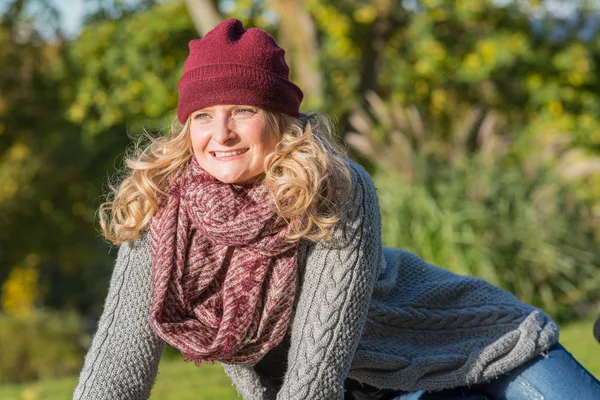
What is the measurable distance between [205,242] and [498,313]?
3.16 ft

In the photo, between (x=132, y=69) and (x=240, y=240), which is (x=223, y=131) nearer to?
(x=240, y=240)

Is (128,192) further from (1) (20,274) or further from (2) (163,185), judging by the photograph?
(1) (20,274)

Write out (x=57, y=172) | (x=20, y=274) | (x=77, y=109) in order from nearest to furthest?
1. (x=77, y=109)
2. (x=57, y=172)
3. (x=20, y=274)

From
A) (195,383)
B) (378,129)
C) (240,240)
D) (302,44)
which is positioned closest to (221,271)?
(240,240)

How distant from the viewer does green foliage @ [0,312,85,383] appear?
7.85m

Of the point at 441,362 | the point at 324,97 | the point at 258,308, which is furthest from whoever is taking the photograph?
the point at 324,97

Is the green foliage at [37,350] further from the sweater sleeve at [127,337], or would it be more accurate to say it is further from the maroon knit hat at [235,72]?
the maroon knit hat at [235,72]

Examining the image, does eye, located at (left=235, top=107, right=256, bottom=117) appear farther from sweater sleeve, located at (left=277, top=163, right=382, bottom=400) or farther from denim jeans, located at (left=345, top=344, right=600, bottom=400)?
denim jeans, located at (left=345, top=344, right=600, bottom=400)

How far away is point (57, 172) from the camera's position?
35.1 ft

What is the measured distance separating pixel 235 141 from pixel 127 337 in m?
0.61

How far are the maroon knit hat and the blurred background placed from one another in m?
Result: 2.70

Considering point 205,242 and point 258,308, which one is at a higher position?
point 205,242

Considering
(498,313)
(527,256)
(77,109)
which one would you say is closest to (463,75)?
(527,256)

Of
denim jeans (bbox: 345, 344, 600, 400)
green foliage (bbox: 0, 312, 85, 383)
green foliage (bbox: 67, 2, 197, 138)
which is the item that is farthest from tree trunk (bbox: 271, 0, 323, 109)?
denim jeans (bbox: 345, 344, 600, 400)
